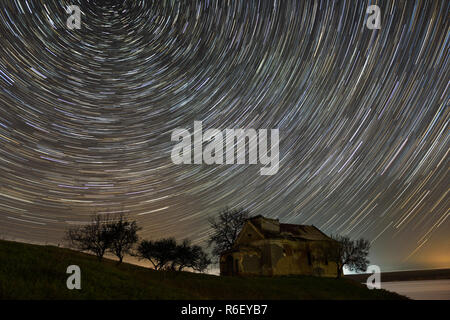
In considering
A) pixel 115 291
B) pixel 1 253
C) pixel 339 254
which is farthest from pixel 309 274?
pixel 1 253

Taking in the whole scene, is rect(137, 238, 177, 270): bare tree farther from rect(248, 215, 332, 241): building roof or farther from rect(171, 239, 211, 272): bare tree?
rect(248, 215, 332, 241): building roof

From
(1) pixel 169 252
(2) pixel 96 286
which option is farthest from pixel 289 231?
(2) pixel 96 286

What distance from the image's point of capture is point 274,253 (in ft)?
137

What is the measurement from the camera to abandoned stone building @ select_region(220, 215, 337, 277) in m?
41.2

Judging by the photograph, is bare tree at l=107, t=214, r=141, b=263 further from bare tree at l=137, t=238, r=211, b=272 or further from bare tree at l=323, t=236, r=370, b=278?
bare tree at l=323, t=236, r=370, b=278

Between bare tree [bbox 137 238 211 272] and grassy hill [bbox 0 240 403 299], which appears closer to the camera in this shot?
grassy hill [bbox 0 240 403 299]

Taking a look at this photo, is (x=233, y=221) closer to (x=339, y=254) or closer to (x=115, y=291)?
(x=339, y=254)

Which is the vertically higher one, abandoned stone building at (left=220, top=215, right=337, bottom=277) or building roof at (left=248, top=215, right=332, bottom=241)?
building roof at (left=248, top=215, right=332, bottom=241)

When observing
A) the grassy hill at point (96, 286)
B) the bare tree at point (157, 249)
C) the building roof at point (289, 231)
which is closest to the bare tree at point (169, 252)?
the bare tree at point (157, 249)

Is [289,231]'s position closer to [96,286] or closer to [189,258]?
[189,258]

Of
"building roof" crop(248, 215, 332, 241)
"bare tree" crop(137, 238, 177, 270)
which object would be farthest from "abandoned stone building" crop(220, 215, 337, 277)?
"bare tree" crop(137, 238, 177, 270)

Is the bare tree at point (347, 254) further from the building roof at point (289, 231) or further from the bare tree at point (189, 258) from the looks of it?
the bare tree at point (189, 258)
